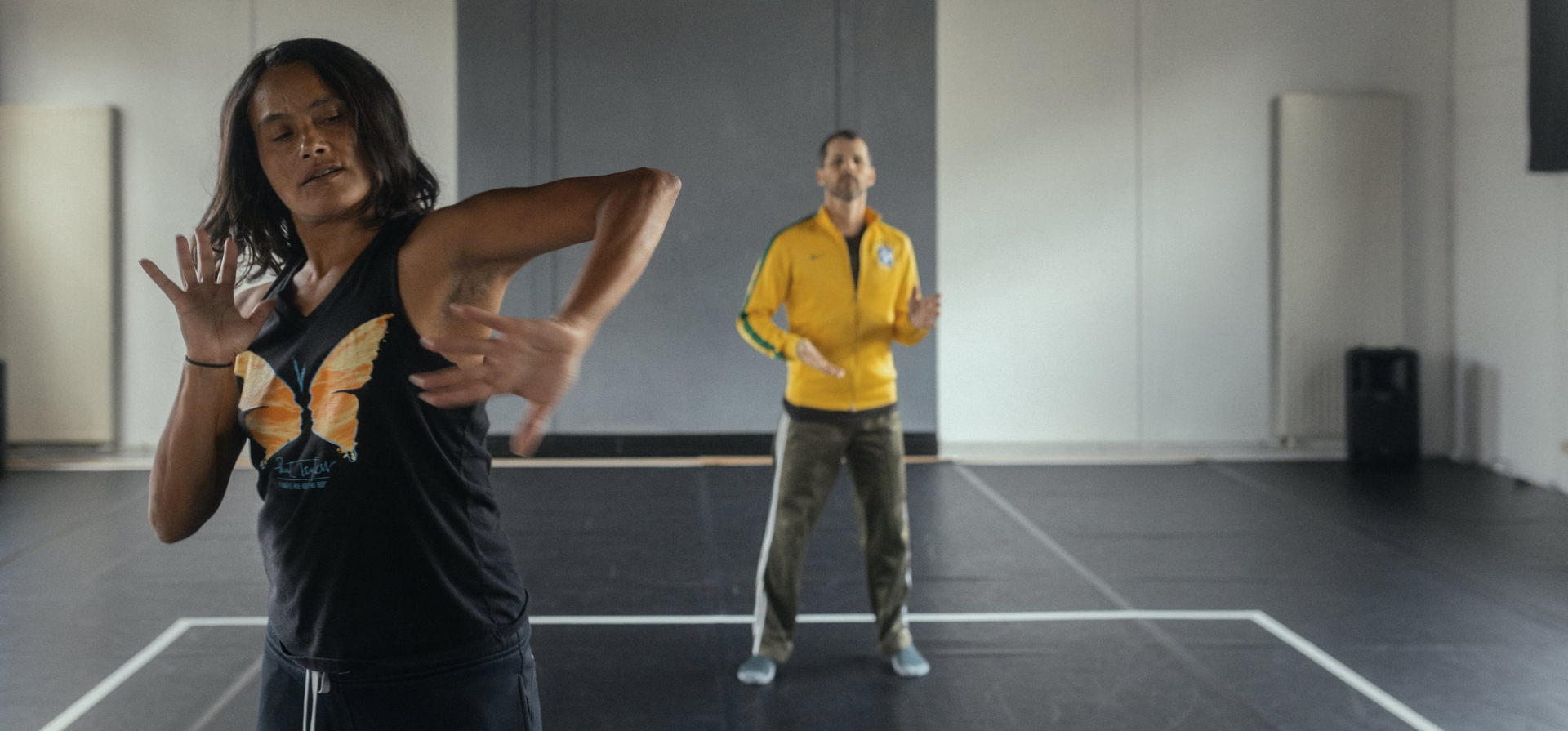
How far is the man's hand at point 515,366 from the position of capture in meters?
1.19

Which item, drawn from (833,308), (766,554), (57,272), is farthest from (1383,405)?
(57,272)

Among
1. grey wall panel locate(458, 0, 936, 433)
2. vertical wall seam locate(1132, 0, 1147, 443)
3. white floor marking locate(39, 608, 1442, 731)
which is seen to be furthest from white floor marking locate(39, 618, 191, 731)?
vertical wall seam locate(1132, 0, 1147, 443)

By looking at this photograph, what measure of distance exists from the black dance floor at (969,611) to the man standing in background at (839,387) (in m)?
0.22

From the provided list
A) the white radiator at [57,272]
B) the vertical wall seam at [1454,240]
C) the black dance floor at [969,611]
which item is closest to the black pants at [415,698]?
the black dance floor at [969,611]

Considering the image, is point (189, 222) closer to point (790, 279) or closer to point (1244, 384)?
point (790, 279)

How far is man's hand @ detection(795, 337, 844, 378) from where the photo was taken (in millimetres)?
3832

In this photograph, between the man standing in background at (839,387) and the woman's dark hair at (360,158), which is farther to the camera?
the man standing in background at (839,387)

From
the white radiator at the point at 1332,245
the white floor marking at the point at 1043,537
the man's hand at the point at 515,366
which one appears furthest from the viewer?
the white radiator at the point at 1332,245

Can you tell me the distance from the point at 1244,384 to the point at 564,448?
5.21 meters

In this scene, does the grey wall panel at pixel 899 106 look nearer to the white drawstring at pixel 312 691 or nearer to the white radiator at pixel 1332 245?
the white radiator at pixel 1332 245

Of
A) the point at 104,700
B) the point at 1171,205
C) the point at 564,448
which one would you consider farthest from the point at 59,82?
the point at 1171,205

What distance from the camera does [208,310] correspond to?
1.46m

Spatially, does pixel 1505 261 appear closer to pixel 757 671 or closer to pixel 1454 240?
pixel 1454 240

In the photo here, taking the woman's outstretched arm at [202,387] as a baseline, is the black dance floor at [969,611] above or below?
below
